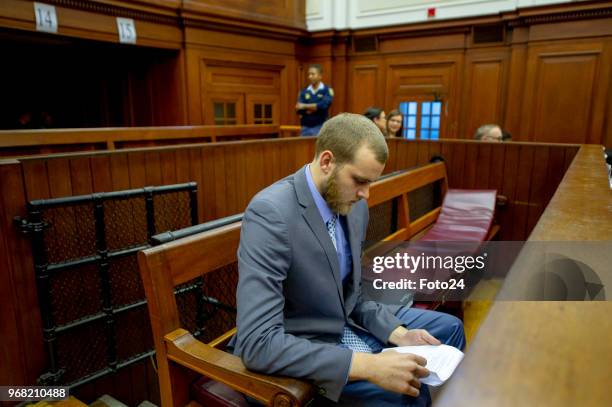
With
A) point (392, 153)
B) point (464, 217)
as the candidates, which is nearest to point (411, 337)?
point (464, 217)

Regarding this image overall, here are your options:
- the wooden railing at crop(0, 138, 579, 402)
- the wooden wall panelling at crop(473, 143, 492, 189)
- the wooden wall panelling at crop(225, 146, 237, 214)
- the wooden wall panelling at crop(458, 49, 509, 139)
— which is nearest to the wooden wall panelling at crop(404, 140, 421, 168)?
the wooden railing at crop(0, 138, 579, 402)

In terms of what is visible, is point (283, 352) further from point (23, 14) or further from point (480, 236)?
point (23, 14)

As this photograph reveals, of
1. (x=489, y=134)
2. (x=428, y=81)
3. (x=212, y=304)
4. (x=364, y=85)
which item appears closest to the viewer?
(x=212, y=304)

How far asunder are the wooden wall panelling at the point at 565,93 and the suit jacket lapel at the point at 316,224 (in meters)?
5.69

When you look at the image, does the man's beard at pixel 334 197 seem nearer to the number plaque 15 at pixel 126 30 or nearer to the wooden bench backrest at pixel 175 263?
the wooden bench backrest at pixel 175 263

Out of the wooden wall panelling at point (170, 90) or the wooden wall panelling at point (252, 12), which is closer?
the wooden wall panelling at point (252, 12)

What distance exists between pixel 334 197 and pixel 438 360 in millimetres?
528

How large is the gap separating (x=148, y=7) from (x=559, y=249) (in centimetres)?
573

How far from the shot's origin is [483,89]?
6.41 meters

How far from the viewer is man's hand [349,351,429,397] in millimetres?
1025

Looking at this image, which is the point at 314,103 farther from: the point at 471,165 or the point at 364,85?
the point at 364,85

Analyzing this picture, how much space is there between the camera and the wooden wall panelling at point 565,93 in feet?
18.0

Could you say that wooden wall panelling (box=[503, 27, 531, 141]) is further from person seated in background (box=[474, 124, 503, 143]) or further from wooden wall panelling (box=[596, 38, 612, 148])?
person seated in background (box=[474, 124, 503, 143])

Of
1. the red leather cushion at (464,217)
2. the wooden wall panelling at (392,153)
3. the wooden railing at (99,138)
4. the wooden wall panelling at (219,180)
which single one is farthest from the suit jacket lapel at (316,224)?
the wooden wall panelling at (392,153)
